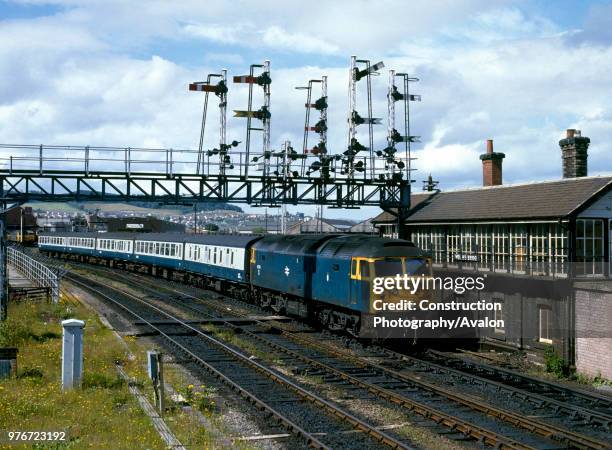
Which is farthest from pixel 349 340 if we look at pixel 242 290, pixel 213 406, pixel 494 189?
pixel 242 290

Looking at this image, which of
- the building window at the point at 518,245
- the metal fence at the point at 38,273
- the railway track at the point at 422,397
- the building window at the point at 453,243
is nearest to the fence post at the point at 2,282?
the metal fence at the point at 38,273

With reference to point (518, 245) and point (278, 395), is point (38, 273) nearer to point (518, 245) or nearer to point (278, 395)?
point (518, 245)

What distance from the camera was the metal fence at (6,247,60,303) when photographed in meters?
35.4

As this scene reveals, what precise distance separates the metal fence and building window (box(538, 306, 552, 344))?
22637 millimetres

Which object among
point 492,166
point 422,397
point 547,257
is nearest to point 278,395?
point 422,397

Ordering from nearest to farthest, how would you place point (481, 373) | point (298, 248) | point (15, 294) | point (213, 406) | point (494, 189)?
point (213, 406) → point (481, 373) → point (298, 248) → point (494, 189) → point (15, 294)

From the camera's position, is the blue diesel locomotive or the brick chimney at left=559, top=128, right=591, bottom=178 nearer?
the blue diesel locomotive

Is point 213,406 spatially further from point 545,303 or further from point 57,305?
point 57,305

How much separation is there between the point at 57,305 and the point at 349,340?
50.8 feet

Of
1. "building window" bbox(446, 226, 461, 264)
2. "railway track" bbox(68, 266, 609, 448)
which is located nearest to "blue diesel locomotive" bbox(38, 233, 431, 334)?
"railway track" bbox(68, 266, 609, 448)

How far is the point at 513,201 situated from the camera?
27.7m

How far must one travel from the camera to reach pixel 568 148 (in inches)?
1096

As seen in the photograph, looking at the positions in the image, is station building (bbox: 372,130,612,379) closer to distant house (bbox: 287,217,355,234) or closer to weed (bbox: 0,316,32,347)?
weed (bbox: 0,316,32,347)

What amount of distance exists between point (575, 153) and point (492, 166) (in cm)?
642
